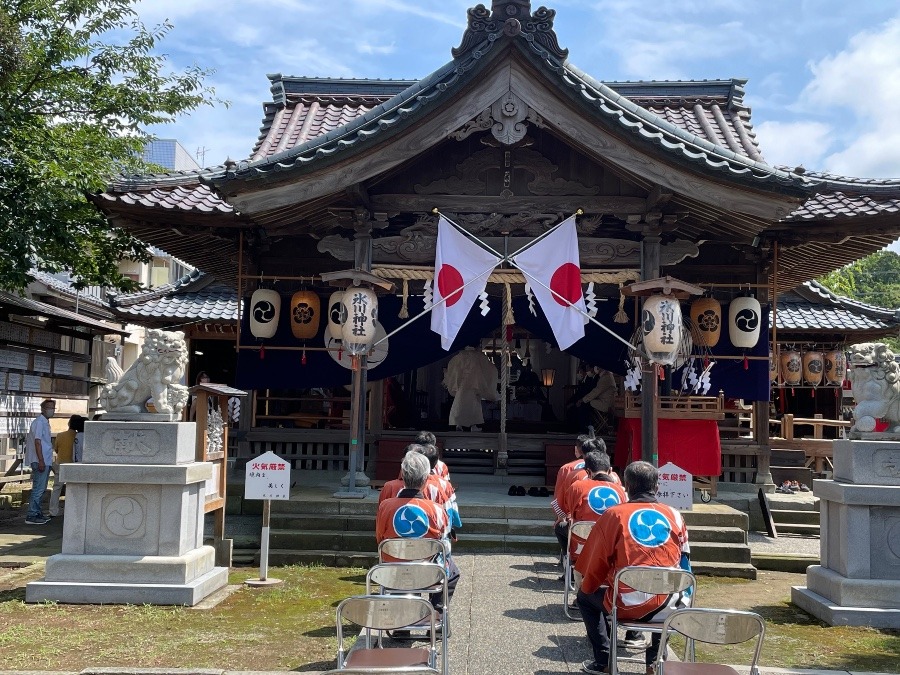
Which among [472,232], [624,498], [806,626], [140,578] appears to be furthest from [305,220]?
[806,626]

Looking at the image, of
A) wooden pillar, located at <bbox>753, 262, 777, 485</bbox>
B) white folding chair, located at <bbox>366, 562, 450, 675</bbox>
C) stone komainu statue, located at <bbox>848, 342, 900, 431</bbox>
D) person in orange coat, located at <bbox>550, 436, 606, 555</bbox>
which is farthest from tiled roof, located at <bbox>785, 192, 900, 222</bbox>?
white folding chair, located at <bbox>366, 562, 450, 675</bbox>

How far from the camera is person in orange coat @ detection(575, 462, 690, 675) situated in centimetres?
519

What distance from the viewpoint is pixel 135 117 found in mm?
14812

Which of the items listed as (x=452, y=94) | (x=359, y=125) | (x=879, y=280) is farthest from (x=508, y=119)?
(x=879, y=280)

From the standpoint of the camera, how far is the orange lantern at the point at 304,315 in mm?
12609

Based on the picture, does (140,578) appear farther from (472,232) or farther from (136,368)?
(472,232)

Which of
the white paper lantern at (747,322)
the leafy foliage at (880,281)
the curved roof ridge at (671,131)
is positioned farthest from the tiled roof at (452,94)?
the leafy foliage at (880,281)

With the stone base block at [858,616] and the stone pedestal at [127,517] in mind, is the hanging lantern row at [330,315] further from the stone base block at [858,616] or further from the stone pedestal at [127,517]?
the stone base block at [858,616]

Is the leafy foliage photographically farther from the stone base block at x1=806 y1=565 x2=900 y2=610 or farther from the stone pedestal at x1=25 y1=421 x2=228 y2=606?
the stone pedestal at x1=25 y1=421 x2=228 y2=606

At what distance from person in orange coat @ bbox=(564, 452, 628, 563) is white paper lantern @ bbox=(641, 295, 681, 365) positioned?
3317mm

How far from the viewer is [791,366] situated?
1741 centimetres

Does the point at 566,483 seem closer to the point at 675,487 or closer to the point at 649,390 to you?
the point at 675,487

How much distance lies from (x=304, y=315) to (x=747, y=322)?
6804 millimetres

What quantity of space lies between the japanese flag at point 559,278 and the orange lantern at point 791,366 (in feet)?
27.8
